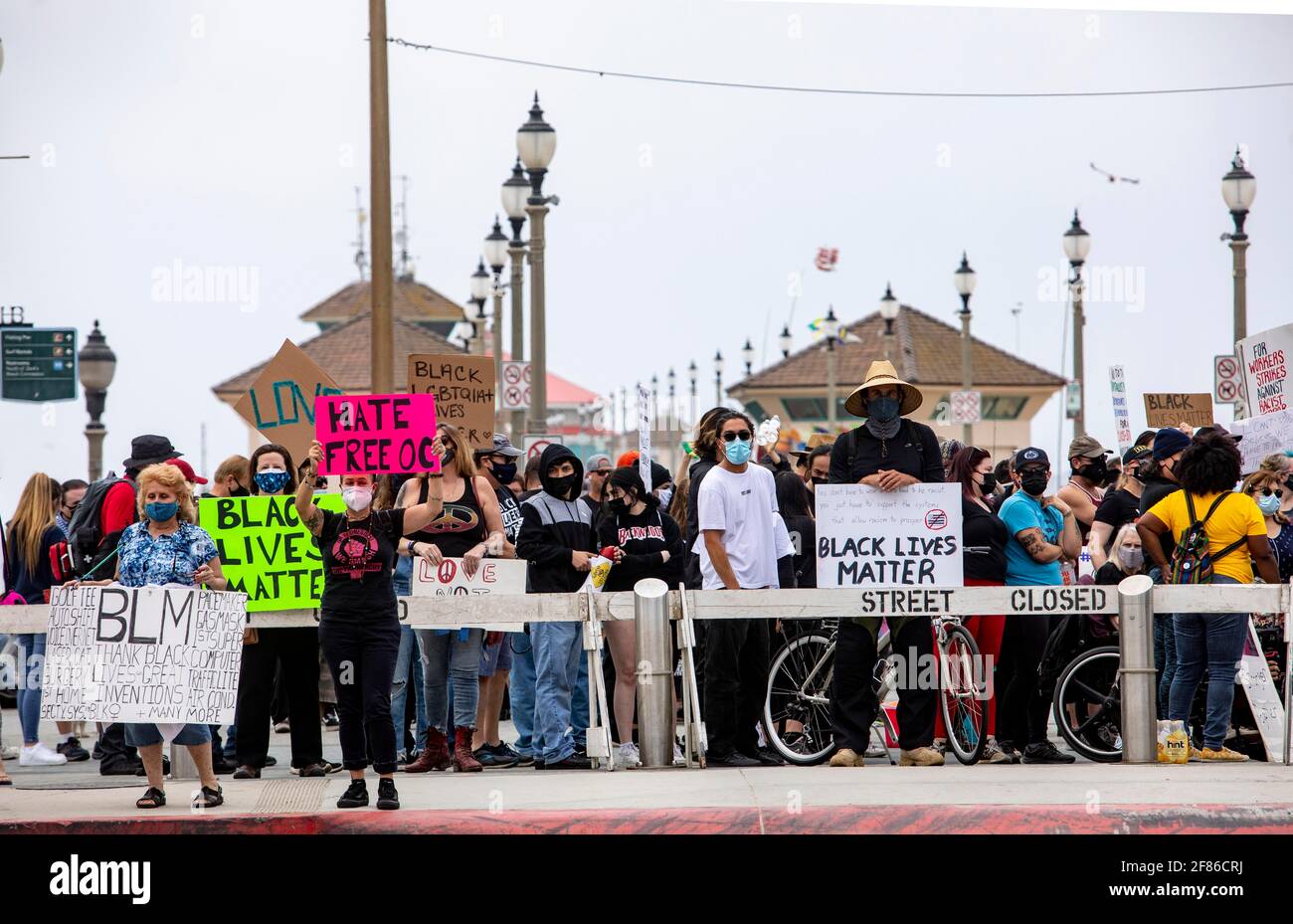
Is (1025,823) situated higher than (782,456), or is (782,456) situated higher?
(782,456)

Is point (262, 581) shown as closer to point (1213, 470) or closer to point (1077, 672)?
point (1077, 672)

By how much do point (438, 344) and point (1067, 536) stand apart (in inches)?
2354

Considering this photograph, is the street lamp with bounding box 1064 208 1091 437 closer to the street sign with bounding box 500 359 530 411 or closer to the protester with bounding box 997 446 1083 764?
the street sign with bounding box 500 359 530 411

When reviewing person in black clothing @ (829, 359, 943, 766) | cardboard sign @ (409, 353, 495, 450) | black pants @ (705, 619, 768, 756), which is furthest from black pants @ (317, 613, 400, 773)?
cardboard sign @ (409, 353, 495, 450)

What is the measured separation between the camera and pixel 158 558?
9.55 meters

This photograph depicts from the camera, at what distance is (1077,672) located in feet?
36.3

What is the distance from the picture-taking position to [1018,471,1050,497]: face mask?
11.2 m

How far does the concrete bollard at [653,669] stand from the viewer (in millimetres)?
10617

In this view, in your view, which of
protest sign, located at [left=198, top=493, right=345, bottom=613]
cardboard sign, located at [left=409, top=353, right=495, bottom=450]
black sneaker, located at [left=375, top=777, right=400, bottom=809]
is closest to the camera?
black sneaker, located at [left=375, top=777, right=400, bottom=809]

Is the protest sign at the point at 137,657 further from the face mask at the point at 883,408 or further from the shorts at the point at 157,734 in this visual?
the face mask at the point at 883,408

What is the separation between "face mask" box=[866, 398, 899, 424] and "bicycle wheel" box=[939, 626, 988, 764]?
1.33 m

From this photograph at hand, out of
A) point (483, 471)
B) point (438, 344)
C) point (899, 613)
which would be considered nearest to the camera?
point (899, 613)
